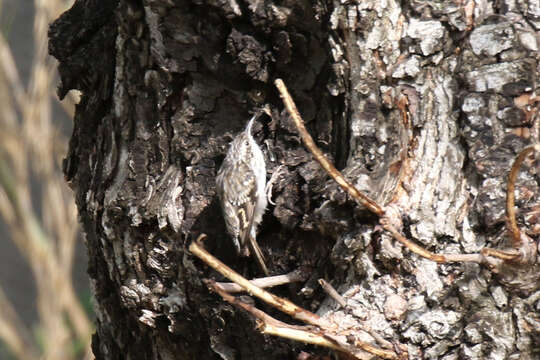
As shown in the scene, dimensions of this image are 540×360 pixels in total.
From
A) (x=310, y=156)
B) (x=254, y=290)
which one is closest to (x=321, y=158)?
(x=254, y=290)

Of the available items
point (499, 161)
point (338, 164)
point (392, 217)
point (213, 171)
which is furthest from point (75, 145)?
point (499, 161)

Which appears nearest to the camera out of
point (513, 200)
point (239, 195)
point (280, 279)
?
point (513, 200)

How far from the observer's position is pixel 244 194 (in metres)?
2.13

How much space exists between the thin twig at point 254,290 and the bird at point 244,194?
0.32 meters

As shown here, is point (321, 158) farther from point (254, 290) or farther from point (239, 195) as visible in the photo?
point (239, 195)

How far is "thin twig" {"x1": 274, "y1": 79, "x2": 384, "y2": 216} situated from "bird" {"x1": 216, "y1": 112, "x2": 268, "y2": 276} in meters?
0.37

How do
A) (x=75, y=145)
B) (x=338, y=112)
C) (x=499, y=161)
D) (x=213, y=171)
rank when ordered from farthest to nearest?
(x=75, y=145)
(x=213, y=171)
(x=338, y=112)
(x=499, y=161)

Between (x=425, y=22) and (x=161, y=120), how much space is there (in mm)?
651

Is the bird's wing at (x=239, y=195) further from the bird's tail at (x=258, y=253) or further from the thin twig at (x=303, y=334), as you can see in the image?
the thin twig at (x=303, y=334)

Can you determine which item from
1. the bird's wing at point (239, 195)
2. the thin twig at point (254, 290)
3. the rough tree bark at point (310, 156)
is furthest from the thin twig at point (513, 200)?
the bird's wing at point (239, 195)

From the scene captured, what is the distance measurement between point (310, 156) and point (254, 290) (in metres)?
0.46

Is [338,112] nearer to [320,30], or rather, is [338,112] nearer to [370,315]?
[320,30]

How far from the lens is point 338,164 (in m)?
1.58

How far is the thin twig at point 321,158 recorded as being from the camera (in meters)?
1.21
